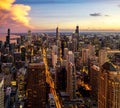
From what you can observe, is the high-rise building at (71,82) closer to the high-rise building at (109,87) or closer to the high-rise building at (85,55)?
the high-rise building at (85,55)

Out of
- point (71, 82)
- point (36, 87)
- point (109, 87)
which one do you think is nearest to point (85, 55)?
point (71, 82)

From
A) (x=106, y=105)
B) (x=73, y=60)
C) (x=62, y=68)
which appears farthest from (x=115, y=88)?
(x=73, y=60)

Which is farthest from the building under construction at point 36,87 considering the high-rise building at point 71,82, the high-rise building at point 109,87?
the high-rise building at point 109,87

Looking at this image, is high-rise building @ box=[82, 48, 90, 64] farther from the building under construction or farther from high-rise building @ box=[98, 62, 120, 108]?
high-rise building @ box=[98, 62, 120, 108]

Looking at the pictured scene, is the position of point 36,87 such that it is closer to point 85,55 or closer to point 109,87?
point 109,87

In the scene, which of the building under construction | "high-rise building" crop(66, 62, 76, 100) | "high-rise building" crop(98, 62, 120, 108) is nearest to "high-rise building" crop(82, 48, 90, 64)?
"high-rise building" crop(66, 62, 76, 100)

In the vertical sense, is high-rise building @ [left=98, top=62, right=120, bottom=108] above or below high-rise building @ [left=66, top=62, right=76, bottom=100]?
above
